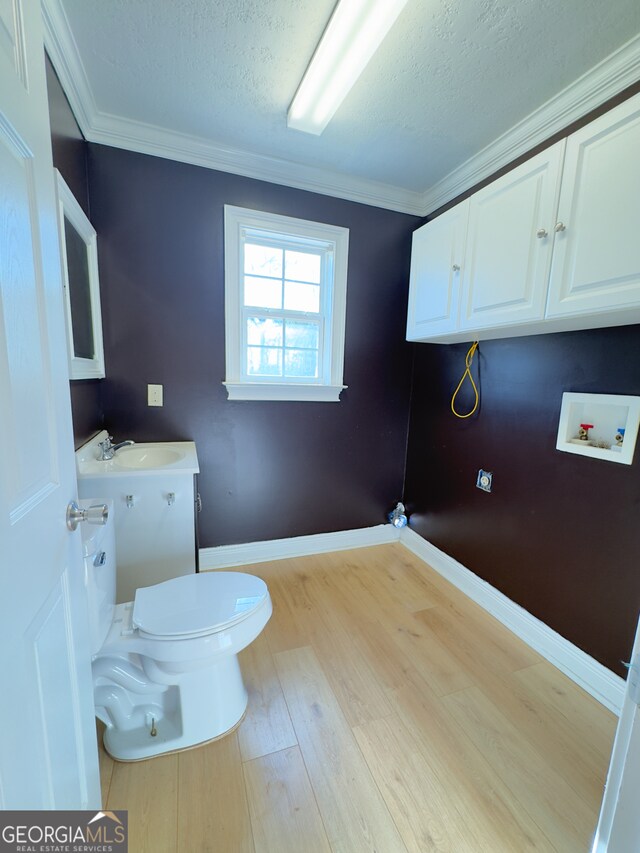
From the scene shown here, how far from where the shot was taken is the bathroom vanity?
1.45m

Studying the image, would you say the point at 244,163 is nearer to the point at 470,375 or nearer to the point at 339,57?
the point at 339,57

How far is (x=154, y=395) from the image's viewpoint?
1964 millimetres

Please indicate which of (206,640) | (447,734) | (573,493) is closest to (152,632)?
(206,640)

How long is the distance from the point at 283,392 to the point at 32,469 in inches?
64.7

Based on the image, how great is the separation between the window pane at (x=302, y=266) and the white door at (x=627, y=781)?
2206mm

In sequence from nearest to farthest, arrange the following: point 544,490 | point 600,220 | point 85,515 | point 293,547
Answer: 1. point 85,515
2. point 600,220
3. point 544,490
4. point 293,547

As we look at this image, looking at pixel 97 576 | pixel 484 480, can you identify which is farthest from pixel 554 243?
pixel 97 576

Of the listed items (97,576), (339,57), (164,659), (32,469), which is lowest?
(164,659)

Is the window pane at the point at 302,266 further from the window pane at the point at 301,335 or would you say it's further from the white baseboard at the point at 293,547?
the white baseboard at the point at 293,547

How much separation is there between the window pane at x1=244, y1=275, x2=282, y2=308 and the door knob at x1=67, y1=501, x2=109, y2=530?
1651 mm

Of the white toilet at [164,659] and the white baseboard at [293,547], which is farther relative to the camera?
the white baseboard at [293,547]

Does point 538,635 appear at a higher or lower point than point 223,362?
lower

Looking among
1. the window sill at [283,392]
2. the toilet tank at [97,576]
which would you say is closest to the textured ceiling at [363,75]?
the window sill at [283,392]

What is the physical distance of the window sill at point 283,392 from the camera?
2.08 m
